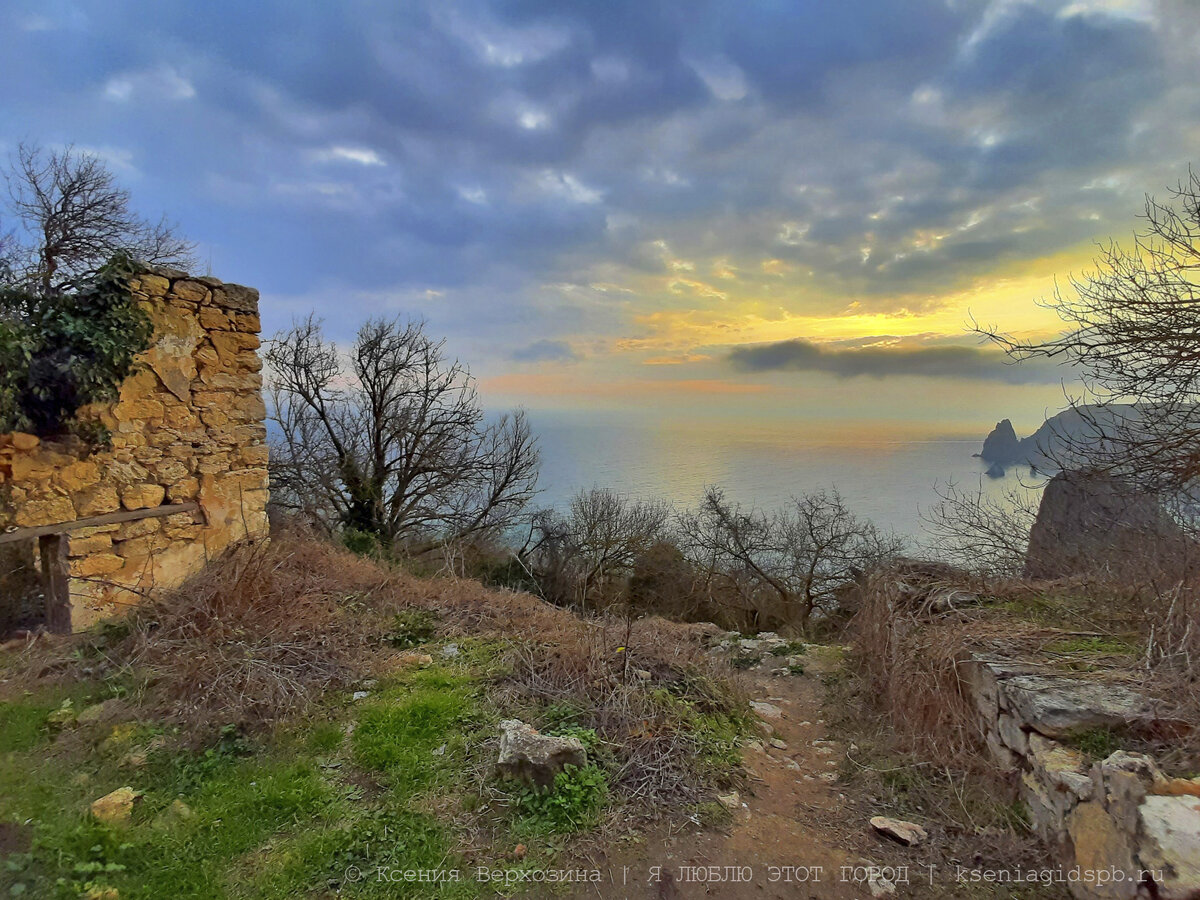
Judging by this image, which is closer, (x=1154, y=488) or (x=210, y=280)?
(x=1154, y=488)

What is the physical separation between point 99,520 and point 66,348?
5.32ft

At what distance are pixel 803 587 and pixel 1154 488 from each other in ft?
36.9

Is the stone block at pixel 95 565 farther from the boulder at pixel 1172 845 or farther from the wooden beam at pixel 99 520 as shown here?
the boulder at pixel 1172 845

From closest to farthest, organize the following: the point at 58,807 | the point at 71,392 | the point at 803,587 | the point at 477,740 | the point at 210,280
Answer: the point at 58,807, the point at 477,740, the point at 71,392, the point at 210,280, the point at 803,587

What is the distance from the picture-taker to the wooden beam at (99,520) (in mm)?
Answer: 4645

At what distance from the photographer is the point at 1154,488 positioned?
5297 millimetres

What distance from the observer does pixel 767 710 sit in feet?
15.9

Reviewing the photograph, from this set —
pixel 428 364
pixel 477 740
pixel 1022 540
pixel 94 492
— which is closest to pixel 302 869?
pixel 477 740

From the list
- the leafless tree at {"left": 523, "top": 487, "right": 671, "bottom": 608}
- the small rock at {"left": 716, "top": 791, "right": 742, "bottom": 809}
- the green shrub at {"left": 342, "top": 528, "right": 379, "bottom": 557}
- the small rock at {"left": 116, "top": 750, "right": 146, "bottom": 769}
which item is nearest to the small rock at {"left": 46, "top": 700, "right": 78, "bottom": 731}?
the small rock at {"left": 116, "top": 750, "right": 146, "bottom": 769}

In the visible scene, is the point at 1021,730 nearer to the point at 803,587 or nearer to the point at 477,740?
the point at 477,740

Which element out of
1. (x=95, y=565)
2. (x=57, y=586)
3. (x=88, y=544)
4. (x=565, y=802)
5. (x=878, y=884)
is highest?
(x=88, y=544)

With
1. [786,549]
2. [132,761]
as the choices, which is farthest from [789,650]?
Result: [786,549]

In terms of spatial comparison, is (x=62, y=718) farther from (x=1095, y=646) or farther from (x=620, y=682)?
(x=1095, y=646)

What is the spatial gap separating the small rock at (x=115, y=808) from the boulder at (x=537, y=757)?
185 centimetres
